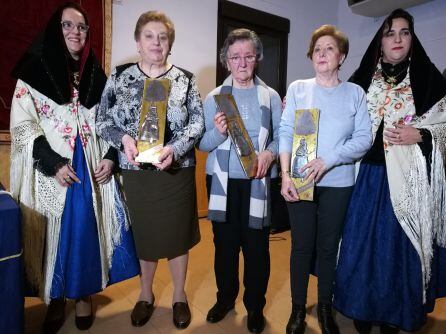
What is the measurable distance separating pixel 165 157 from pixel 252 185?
0.39 meters

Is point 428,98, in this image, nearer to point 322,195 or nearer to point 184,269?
point 322,195

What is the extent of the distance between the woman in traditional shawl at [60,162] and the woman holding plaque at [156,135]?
0.12 m

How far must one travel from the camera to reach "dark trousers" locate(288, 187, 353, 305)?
1.42 metres

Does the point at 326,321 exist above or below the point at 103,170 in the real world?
below

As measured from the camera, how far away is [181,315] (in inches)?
63.2

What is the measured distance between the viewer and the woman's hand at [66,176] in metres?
1.37

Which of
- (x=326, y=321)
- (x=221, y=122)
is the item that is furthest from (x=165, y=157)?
(x=326, y=321)

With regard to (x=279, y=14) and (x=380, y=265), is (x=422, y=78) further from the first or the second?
(x=279, y=14)

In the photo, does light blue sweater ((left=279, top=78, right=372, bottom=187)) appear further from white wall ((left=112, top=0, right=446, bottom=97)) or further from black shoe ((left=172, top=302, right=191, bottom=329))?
white wall ((left=112, top=0, right=446, bottom=97))

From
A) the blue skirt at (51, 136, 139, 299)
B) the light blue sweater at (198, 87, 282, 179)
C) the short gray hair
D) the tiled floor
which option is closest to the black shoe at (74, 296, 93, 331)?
the tiled floor

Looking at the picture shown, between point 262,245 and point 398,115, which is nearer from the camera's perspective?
point 398,115

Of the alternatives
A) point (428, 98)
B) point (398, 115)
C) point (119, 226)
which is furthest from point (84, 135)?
point (428, 98)

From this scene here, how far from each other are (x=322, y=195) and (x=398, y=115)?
46 cm

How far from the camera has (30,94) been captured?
1391mm
